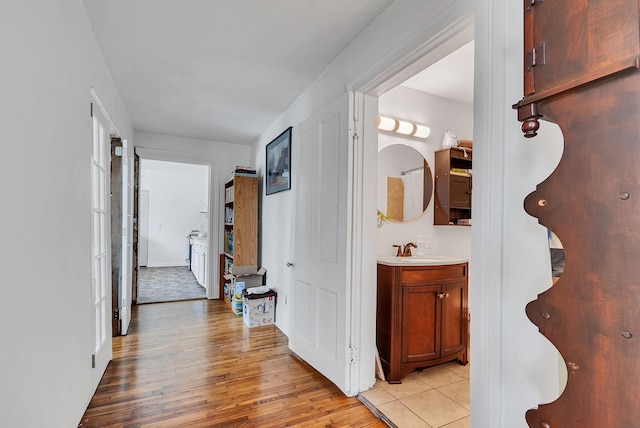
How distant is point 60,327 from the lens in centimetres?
143

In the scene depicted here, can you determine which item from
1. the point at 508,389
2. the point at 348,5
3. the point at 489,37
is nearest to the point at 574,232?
the point at 508,389

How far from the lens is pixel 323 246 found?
2.38 metres

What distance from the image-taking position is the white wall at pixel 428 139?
283cm

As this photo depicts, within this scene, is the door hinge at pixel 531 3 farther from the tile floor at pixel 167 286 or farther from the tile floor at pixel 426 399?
the tile floor at pixel 167 286

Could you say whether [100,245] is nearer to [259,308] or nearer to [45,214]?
[45,214]

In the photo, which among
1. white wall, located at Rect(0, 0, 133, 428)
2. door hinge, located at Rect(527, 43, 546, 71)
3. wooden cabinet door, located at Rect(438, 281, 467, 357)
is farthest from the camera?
wooden cabinet door, located at Rect(438, 281, 467, 357)

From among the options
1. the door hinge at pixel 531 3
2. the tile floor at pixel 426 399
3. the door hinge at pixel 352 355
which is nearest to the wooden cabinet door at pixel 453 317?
the tile floor at pixel 426 399

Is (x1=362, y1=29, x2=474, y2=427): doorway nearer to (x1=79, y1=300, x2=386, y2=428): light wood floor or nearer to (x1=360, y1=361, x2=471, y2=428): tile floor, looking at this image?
(x1=360, y1=361, x2=471, y2=428): tile floor

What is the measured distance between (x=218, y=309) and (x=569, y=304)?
4.09 metres

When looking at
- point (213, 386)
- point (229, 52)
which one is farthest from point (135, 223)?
point (229, 52)

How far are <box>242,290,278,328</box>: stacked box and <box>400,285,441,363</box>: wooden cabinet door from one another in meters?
1.78

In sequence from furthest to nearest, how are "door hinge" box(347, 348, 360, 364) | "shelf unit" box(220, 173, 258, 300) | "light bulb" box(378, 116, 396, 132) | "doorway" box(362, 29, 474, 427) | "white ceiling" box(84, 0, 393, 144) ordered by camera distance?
1. "shelf unit" box(220, 173, 258, 300)
2. "light bulb" box(378, 116, 396, 132)
3. "door hinge" box(347, 348, 360, 364)
4. "doorway" box(362, 29, 474, 427)
5. "white ceiling" box(84, 0, 393, 144)

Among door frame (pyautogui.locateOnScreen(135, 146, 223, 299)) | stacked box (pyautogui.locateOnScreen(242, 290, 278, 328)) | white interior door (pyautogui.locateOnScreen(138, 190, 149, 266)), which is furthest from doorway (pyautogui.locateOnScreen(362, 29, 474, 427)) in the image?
white interior door (pyautogui.locateOnScreen(138, 190, 149, 266))

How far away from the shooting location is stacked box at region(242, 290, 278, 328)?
137 inches
